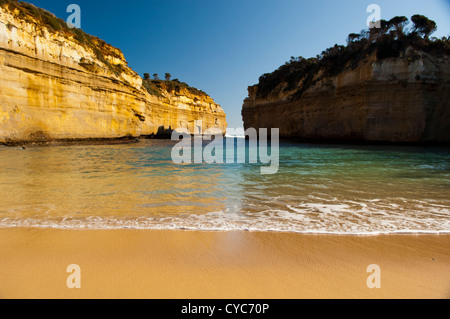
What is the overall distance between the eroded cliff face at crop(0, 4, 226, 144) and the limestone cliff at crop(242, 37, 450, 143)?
21.0 meters

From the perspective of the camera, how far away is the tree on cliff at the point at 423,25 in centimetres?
1934

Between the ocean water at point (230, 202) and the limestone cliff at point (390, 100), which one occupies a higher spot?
the limestone cliff at point (390, 100)

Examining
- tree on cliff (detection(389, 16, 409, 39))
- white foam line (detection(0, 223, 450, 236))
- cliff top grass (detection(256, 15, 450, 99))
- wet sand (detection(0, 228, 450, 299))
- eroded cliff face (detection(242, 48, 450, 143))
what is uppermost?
tree on cliff (detection(389, 16, 409, 39))

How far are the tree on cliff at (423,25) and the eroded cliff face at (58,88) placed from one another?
2765 centimetres

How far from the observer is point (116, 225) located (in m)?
2.89

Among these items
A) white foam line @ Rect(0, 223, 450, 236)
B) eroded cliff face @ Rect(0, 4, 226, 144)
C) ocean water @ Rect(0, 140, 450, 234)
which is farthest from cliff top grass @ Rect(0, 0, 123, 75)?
white foam line @ Rect(0, 223, 450, 236)

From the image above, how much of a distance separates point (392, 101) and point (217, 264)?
72.3ft

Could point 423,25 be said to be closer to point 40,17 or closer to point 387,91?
point 387,91

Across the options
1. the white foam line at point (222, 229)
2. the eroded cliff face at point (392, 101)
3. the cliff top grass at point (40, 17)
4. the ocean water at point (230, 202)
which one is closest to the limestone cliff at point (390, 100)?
the eroded cliff face at point (392, 101)

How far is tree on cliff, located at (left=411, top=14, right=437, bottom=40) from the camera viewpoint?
63.5 feet

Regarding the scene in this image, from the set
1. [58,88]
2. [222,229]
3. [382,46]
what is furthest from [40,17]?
[382,46]

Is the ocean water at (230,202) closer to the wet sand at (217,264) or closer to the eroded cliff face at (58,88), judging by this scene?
the wet sand at (217,264)

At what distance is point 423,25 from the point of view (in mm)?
19594

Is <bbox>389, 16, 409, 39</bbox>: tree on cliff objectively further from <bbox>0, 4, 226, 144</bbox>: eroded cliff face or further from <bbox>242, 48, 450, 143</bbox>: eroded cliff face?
<bbox>0, 4, 226, 144</bbox>: eroded cliff face
